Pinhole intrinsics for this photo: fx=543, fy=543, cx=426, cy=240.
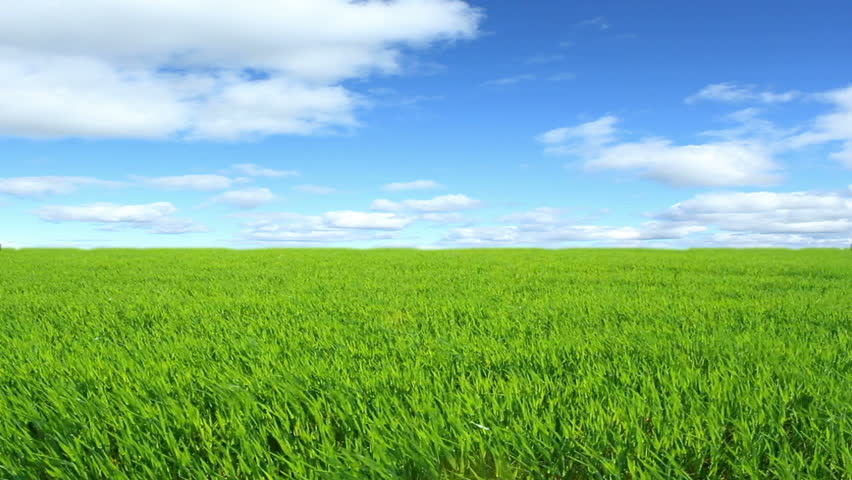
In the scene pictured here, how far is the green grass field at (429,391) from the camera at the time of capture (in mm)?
2303

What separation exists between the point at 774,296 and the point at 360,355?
6820 mm

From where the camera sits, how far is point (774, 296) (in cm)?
799

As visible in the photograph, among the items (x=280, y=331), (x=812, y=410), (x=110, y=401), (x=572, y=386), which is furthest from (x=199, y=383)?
(x=812, y=410)

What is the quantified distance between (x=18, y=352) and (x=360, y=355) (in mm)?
2962

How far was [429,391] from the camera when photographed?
9.62ft

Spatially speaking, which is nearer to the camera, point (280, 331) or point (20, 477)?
point (20, 477)

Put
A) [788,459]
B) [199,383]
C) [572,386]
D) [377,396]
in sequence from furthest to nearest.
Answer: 1. [199,383]
2. [572,386]
3. [377,396]
4. [788,459]

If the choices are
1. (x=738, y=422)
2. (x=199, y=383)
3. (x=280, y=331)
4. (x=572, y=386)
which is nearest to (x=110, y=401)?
(x=199, y=383)

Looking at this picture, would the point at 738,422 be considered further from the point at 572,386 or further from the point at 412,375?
the point at 412,375

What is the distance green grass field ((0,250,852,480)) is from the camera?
2.30m

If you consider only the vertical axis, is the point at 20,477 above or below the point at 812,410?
below

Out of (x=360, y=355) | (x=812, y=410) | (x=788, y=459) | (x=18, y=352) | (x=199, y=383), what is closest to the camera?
(x=788, y=459)

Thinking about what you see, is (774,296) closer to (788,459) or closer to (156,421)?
(788,459)

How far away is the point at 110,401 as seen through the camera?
10.4ft
